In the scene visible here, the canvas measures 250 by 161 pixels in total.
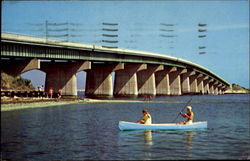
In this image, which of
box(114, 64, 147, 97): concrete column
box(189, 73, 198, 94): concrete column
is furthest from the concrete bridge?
box(189, 73, 198, 94): concrete column

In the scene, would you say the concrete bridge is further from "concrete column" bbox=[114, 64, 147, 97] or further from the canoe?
the canoe

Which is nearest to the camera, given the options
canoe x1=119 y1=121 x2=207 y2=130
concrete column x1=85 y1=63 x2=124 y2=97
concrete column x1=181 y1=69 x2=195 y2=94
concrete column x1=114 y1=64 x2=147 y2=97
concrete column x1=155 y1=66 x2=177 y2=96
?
canoe x1=119 y1=121 x2=207 y2=130

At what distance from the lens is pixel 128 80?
12206cm

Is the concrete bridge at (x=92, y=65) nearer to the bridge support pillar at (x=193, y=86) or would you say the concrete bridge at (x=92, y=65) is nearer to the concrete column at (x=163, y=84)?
the concrete column at (x=163, y=84)

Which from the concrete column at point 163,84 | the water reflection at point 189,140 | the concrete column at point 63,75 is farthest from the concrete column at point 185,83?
the water reflection at point 189,140

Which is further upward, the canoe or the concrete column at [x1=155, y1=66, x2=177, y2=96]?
the concrete column at [x1=155, y1=66, x2=177, y2=96]

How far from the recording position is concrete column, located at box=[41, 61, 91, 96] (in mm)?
90062

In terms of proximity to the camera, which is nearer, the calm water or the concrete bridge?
the calm water

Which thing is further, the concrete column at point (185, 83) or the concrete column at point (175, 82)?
the concrete column at point (185, 83)

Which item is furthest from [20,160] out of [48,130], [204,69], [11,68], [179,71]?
[204,69]

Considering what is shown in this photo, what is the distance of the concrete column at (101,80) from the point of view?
364 feet

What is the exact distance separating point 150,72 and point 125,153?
11254 cm

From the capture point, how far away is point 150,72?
132750 millimetres

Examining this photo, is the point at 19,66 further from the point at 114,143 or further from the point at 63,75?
the point at 114,143
